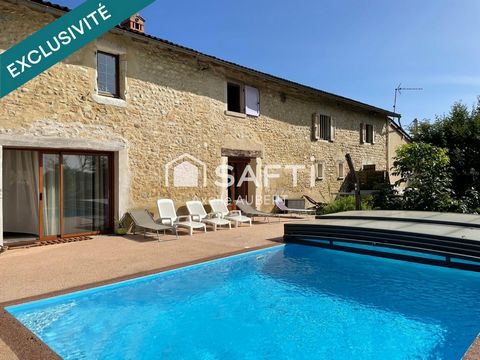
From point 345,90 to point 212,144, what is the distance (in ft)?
32.3

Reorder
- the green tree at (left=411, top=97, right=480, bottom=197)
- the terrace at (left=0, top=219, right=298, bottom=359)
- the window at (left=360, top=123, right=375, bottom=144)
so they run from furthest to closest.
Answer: the window at (left=360, top=123, right=375, bottom=144) → the green tree at (left=411, top=97, right=480, bottom=197) → the terrace at (left=0, top=219, right=298, bottom=359)

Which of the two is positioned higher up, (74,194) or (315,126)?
(315,126)

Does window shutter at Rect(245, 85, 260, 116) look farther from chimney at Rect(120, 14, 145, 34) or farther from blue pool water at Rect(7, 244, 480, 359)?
A: blue pool water at Rect(7, 244, 480, 359)

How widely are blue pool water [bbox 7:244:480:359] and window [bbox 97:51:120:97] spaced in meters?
5.68

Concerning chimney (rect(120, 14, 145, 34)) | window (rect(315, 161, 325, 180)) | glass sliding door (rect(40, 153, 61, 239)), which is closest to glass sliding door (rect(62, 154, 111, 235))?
glass sliding door (rect(40, 153, 61, 239))

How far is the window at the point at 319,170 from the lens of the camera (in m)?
16.8

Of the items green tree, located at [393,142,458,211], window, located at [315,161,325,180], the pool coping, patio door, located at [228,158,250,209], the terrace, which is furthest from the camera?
window, located at [315,161,325,180]

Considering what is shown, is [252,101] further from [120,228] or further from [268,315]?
[268,315]

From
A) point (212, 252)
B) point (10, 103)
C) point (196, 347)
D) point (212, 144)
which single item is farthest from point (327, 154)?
point (196, 347)

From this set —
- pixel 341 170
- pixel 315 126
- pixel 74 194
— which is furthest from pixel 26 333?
pixel 341 170

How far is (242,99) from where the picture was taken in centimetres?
1320

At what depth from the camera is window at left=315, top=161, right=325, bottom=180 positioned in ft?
55.0

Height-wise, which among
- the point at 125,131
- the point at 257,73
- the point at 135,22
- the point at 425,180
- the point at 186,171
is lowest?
the point at 425,180

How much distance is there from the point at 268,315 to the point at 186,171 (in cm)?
726
